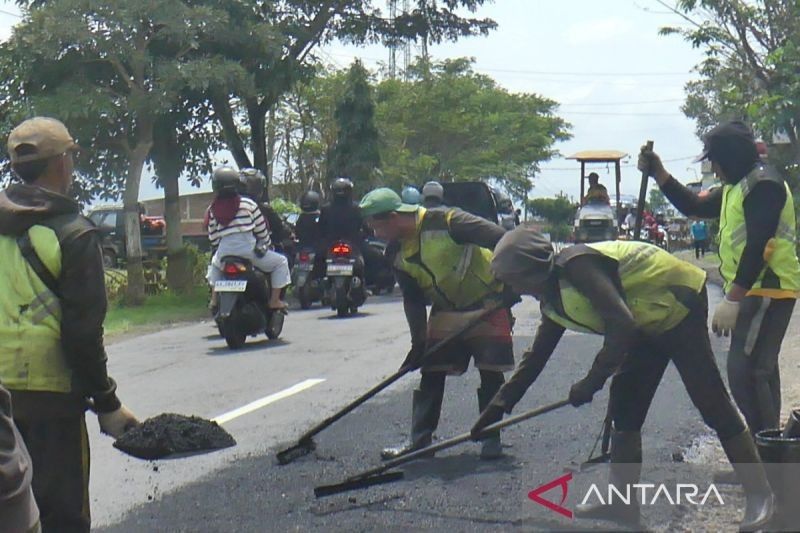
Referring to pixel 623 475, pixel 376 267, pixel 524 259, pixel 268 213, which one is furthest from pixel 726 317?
pixel 376 267

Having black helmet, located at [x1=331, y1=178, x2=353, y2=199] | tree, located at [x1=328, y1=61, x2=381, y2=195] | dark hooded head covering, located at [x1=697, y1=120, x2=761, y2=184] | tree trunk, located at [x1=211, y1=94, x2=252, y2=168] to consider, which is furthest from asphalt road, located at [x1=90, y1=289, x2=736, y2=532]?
tree, located at [x1=328, y1=61, x2=381, y2=195]

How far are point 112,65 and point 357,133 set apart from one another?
13108 millimetres

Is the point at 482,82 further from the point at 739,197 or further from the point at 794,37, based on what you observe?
the point at 739,197

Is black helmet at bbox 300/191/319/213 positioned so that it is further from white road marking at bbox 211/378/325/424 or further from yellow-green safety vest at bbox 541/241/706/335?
yellow-green safety vest at bbox 541/241/706/335

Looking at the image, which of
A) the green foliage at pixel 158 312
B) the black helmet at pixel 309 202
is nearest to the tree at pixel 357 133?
the green foliage at pixel 158 312

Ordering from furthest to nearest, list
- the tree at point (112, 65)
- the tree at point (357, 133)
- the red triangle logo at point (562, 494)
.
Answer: the tree at point (357, 133), the tree at point (112, 65), the red triangle logo at point (562, 494)

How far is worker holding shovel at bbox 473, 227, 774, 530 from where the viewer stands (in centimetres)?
538

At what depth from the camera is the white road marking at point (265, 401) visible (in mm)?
9328

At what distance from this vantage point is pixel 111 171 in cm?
2462

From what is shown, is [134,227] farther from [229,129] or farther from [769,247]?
[769,247]

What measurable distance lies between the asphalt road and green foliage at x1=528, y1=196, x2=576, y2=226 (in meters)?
59.7

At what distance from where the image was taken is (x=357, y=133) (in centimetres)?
3431

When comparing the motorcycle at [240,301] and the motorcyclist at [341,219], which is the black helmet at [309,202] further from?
the motorcycle at [240,301]

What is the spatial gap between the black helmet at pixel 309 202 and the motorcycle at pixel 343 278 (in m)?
1.77
